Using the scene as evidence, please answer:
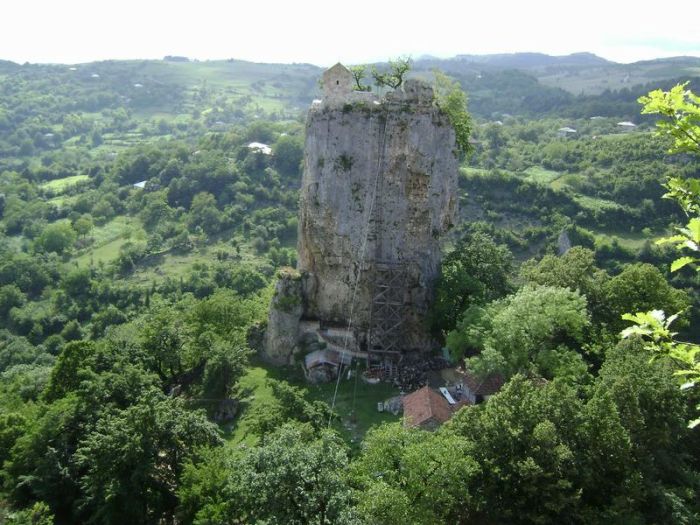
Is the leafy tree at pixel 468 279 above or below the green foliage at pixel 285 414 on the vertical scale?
above

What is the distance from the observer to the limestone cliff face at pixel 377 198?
34.5 metres

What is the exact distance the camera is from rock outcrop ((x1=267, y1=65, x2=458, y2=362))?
1359 inches

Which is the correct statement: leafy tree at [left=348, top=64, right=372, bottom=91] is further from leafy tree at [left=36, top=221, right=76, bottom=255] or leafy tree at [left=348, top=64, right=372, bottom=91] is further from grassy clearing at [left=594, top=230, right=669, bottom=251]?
leafy tree at [left=36, top=221, right=76, bottom=255]

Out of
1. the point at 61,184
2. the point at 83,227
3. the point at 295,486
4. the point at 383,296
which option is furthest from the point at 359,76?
the point at 61,184

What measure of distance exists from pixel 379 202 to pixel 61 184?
108038 mm

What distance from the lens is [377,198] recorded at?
35406 mm

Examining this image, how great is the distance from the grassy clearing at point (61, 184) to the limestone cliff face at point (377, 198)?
98592 mm

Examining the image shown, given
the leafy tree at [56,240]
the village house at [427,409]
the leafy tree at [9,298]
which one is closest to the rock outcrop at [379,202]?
the village house at [427,409]

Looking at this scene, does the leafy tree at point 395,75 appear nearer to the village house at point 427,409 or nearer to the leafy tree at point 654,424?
the village house at point 427,409

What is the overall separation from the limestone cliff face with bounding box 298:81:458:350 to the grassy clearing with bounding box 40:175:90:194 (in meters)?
98.6

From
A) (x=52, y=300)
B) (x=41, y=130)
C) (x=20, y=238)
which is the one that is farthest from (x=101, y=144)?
(x=52, y=300)

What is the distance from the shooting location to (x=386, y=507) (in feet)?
59.2

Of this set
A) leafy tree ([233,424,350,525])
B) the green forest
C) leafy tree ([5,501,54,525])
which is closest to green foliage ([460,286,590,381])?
the green forest

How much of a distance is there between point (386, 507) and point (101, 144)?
17802cm
